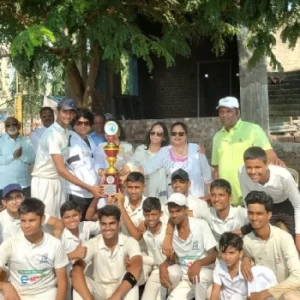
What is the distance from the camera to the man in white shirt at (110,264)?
5.07 m

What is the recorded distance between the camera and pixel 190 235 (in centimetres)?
527

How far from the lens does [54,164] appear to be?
5750mm

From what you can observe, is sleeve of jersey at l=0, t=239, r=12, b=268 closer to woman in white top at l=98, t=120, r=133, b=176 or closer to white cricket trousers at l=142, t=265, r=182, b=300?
white cricket trousers at l=142, t=265, r=182, b=300

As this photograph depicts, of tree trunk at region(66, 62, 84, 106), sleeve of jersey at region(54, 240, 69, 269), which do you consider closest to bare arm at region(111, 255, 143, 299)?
sleeve of jersey at region(54, 240, 69, 269)

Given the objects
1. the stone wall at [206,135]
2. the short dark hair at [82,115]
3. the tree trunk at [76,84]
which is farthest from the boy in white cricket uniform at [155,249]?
the stone wall at [206,135]

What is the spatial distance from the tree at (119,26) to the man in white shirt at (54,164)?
0.67 metres

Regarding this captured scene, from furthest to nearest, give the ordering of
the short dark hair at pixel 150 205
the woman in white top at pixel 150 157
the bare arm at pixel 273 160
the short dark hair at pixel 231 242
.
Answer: the woman in white top at pixel 150 157, the bare arm at pixel 273 160, the short dark hair at pixel 150 205, the short dark hair at pixel 231 242

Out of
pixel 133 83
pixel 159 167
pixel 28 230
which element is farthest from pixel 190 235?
pixel 133 83

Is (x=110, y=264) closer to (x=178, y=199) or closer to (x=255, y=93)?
(x=178, y=199)

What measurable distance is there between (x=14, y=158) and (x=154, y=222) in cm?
215

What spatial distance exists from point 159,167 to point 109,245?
1.14 meters

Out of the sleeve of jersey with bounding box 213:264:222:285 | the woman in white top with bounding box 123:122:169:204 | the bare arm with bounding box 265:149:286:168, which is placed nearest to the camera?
the sleeve of jersey with bounding box 213:264:222:285

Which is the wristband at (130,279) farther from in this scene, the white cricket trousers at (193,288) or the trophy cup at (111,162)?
the trophy cup at (111,162)

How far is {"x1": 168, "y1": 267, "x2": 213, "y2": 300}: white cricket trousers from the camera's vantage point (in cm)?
506
